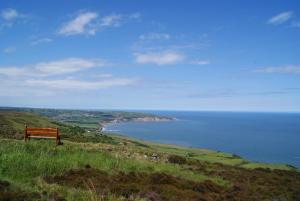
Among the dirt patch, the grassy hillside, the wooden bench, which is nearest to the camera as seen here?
the grassy hillside

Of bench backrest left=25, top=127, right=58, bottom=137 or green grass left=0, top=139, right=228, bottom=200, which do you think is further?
bench backrest left=25, top=127, right=58, bottom=137

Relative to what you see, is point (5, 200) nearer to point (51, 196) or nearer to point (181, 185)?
point (51, 196)

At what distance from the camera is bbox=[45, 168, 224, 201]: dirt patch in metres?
15.8

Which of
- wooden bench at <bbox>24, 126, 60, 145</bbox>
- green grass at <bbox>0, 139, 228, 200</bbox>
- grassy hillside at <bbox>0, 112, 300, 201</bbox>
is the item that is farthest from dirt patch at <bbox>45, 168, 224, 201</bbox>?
wooden bench at <bbox>24, 126, 60, 145</bbox>

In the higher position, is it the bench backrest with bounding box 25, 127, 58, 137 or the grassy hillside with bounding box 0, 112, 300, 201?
the bench backrest with bounding box 25, 127, 58, 137

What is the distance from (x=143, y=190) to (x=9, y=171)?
571cm

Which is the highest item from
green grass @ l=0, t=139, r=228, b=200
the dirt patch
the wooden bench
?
the wooden bench

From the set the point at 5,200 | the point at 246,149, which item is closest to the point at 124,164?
the point at 5,200

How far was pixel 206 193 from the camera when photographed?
856 inches

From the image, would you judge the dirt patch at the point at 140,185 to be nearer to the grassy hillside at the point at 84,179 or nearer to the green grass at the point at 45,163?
the grassy hillside at the point at 84,179

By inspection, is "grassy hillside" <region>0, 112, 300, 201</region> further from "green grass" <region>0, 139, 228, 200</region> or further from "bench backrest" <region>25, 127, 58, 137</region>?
"bench backrest" <region>25, 127, 58, 137</region>

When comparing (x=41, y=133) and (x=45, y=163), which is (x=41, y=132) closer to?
(x=41, y=133)

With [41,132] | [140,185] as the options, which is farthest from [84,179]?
[41,132]

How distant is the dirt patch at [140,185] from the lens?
1579 cm
